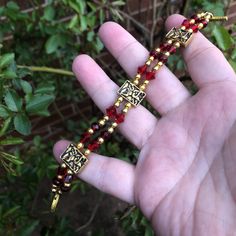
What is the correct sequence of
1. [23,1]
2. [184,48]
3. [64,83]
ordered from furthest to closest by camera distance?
1. [64,83]
2. [23,1]
3. [184,48]

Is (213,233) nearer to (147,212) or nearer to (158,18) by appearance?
(147,212)

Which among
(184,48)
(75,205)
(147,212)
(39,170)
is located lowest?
(75,205)

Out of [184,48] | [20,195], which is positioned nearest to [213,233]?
[184,48]

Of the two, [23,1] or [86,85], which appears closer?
[86,85]

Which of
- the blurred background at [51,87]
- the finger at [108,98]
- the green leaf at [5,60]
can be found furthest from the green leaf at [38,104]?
the finger at [108,98]

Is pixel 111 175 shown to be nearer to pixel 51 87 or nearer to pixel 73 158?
pixel 73 158

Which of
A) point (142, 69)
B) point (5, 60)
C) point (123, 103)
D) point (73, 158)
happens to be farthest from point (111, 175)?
point (5, 60)

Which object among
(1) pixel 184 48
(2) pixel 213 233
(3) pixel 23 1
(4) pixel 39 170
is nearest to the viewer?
(2) pixel 213 233

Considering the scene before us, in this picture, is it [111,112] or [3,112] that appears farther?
[111,112]
